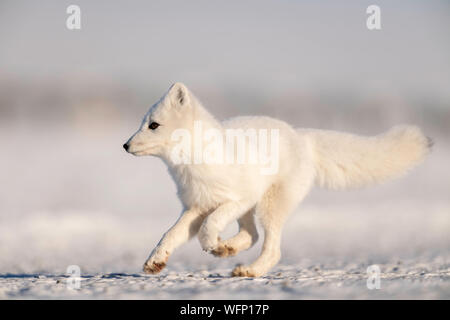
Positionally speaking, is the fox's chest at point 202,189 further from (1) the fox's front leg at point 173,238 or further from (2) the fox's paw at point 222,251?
(2) the fox's paw at point 222,251

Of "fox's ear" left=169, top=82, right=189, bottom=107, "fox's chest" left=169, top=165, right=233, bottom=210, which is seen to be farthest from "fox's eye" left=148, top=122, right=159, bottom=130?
"fox's chest" left=169, top=165, right=233, bottom=210

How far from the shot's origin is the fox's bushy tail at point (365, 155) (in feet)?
19.5

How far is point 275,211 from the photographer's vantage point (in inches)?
223

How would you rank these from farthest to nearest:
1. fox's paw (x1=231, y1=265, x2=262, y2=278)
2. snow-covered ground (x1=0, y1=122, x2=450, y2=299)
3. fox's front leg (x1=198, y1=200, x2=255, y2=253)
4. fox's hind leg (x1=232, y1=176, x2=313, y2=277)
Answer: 1. fox's hind leg (x1=232, y1=176, x2=313, y2=277)
2. fox's paw (x1=231, y1=265, x2=262, y2=278)
3. fox's front leg (x1=198, y1=200, x2=255, y2=253)
4. snow-covered ground (x1=0, y1=122, x2=450, y2=299)

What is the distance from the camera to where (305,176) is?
5.85 m

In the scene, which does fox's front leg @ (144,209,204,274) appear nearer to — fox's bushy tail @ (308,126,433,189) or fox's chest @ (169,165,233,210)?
fox's chest @ (169,165,233,210)

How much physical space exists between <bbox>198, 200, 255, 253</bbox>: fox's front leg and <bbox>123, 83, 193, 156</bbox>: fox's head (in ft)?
2.11

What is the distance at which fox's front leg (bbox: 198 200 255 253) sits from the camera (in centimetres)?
497

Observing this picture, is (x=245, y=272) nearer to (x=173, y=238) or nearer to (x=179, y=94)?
(x=173, y=238)

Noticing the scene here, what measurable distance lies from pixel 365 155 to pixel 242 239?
56.6 inches

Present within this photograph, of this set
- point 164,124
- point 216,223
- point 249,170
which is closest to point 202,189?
point 216,223

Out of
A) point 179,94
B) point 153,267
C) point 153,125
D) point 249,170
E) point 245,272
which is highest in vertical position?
point 179,94
